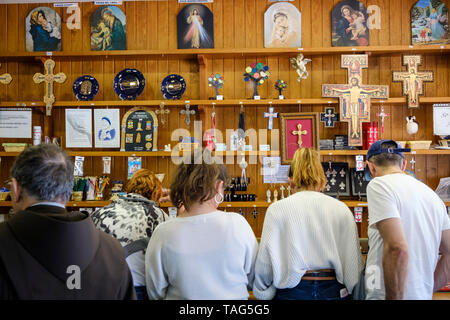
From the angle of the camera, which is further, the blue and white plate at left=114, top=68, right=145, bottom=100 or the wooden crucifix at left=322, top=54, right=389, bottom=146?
the blue and white plate at left=114, top=68, right=145, bottom=100

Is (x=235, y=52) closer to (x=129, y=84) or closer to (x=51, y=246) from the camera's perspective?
(x=129, y=84)

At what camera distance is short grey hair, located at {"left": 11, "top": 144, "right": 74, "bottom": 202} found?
1223 mm

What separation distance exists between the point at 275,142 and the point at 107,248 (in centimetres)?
283

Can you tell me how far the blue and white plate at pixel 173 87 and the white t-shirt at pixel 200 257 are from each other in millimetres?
2436

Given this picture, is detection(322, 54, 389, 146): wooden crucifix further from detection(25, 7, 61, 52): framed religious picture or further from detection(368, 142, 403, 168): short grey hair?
detection(25, 7, 61, 52): framed religious picture

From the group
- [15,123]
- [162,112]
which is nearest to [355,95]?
[162,112]

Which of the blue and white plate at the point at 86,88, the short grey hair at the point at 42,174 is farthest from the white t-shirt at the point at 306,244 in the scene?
the blue and white plate at the point at 86,88

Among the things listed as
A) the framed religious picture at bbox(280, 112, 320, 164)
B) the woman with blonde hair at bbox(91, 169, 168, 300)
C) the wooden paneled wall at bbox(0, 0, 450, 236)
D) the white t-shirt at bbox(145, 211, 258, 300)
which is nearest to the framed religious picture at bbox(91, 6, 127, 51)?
the wooden paneled wall at bbox(0, 0, 450, 236)

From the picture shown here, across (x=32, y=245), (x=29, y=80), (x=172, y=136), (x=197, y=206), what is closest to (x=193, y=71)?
(x=172, y=136)

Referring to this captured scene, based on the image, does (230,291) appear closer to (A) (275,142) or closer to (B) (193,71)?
(A) (275,142)

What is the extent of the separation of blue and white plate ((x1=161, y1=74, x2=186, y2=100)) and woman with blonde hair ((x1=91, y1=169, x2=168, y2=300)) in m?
2.01

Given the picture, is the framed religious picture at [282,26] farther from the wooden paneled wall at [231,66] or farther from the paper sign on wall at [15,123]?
the paper sign on wall at [15,123]
